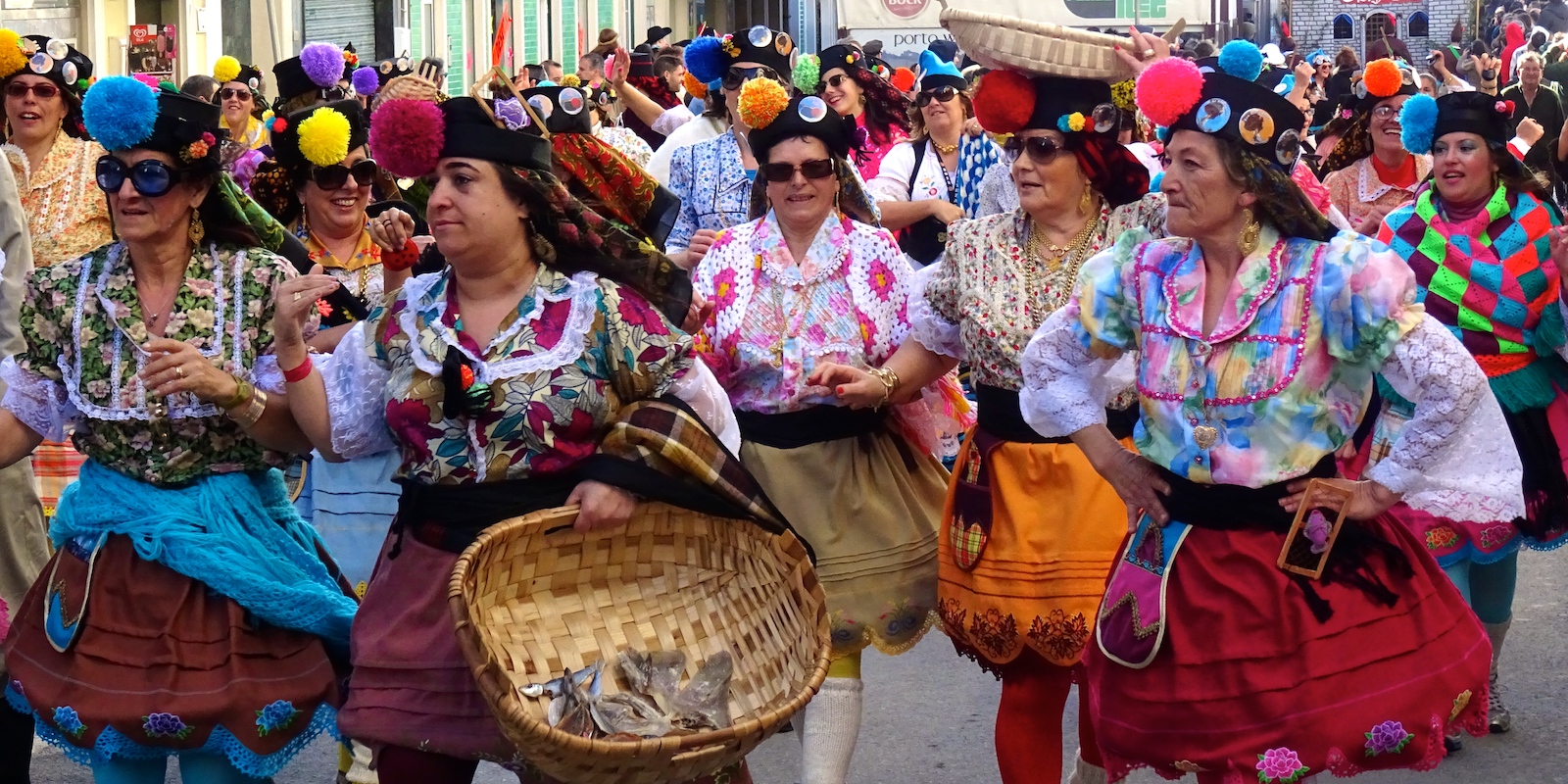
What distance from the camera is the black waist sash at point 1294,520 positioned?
385cm

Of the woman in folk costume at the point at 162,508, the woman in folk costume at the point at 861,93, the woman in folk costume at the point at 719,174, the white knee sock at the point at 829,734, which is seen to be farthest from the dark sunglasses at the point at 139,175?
the woman in folk costume at the point at 861,93

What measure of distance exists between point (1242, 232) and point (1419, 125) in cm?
253

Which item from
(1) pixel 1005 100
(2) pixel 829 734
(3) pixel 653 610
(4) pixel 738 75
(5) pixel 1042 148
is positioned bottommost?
(2) pixel 829 734

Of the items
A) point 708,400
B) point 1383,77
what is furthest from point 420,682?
point 1383,77

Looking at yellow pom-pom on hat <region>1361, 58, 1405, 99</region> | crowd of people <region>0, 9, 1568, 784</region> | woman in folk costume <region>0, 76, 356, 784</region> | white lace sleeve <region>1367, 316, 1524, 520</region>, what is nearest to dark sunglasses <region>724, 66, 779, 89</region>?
crowd of people <region>0, 9, 1568, 784</region>

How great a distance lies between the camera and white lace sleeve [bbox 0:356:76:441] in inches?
171

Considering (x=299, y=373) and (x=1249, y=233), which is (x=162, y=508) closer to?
(x=299, y=373)

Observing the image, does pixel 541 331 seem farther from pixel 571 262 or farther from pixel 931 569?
pixel 931 569

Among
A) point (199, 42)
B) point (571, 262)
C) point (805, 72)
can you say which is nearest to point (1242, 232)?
point (571, 262)

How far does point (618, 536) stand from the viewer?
3943mm

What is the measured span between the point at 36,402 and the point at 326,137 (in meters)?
1.63

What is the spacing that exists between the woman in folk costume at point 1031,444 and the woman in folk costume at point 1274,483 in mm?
711

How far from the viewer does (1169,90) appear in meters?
3.91

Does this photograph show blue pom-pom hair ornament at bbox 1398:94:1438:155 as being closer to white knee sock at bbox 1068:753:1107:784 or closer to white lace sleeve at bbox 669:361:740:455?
white knee sock at bbox 1068:753:1107:784
